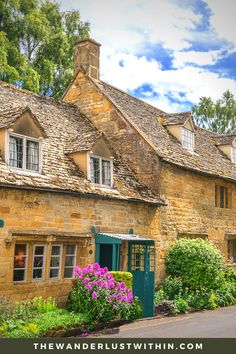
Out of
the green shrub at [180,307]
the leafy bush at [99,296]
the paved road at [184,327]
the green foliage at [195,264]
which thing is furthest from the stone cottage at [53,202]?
the paved road at [184,327]

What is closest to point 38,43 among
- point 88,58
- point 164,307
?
point 88,58

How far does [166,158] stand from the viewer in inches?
697

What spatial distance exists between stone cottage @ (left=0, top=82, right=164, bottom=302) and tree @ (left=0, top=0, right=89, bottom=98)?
8794 millimetres

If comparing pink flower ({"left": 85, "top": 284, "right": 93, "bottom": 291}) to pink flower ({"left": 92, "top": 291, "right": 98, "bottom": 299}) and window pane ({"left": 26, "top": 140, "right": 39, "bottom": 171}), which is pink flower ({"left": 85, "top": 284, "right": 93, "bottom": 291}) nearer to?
pink flower ({"left": 92, "top": 291, "right": 98, "bottom": 299})

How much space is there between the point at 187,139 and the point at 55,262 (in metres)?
10.8

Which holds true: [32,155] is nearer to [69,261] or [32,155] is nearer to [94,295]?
[69,261]

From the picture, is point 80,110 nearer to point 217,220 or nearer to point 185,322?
point 217,220

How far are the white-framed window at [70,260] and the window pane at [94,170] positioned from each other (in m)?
2.52

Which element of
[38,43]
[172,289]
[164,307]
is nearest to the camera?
[164,307]

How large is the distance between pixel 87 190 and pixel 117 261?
97.5 inches

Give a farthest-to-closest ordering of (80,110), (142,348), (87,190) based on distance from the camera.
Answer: (80,110)
(87,190)
(142,348)

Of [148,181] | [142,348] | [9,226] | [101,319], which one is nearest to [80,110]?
[148,181]

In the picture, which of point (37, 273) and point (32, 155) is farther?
point (32, 155)

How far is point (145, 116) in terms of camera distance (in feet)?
69.5
